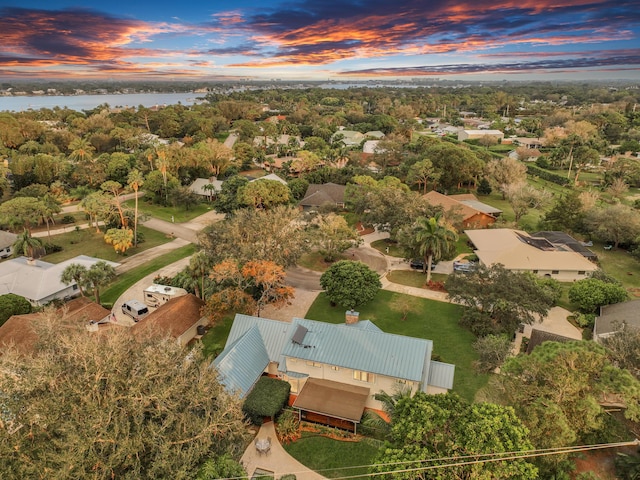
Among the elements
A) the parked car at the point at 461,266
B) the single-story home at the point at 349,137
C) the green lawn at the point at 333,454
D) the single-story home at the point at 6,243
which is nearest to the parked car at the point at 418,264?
the parked car at the point at 461,266

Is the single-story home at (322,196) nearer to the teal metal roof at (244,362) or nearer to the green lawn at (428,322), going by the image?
the green lawn at (428,322)

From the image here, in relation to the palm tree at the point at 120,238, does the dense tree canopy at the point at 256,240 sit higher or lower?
higher

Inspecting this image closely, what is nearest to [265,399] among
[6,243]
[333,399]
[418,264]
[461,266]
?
[333,399]

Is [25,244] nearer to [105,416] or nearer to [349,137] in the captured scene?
[105,416]

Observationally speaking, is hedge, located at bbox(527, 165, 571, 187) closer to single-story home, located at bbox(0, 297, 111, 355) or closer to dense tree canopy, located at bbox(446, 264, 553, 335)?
dense tree canopy, located at bbox(446, 264, 553, 335)

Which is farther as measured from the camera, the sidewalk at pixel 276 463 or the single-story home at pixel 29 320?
the single-story home at pixel 29 320

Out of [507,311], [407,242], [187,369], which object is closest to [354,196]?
[407,242]

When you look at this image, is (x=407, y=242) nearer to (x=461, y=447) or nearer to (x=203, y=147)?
(x=461, y=447)
